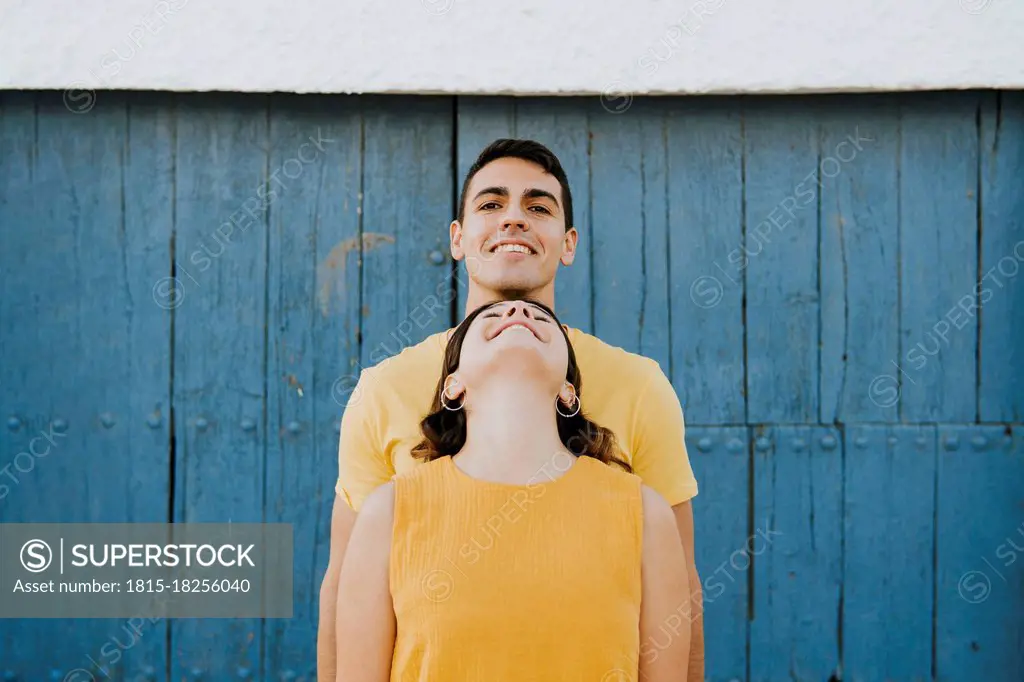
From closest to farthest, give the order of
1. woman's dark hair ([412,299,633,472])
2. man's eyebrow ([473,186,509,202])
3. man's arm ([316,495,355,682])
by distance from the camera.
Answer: woman's dark hair ([412,299,633,472]) < man's arm ([316,495,355,682]) < man's eyebrow ([473,186,509,202])

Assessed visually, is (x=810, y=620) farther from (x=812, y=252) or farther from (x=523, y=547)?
(x=523, y=547)

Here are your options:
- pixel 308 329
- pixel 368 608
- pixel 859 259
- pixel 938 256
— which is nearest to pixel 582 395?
pixel 368 608

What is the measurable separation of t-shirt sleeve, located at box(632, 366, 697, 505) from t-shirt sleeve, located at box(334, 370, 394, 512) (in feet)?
1.39

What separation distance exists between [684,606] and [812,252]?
1252mm

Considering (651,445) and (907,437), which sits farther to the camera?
(907,437)

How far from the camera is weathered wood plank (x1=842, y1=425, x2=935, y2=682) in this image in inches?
84.7

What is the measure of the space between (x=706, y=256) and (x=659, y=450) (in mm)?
832

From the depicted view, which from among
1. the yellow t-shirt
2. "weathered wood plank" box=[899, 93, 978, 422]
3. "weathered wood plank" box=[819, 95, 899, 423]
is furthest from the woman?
"weathered wood plank" box=[899, 93, 978, 422]

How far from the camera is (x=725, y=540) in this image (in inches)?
84.7

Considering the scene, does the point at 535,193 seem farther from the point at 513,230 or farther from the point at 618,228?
the point at 618,228

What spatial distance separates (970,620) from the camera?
7.05 ft

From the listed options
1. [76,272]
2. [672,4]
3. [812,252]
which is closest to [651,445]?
[812,252]

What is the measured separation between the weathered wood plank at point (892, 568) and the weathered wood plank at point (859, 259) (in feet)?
0.47

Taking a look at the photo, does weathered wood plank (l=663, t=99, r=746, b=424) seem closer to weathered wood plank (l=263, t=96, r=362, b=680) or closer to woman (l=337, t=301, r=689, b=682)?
weathered wood plank (l=263, t=96, r=362, b=680)
